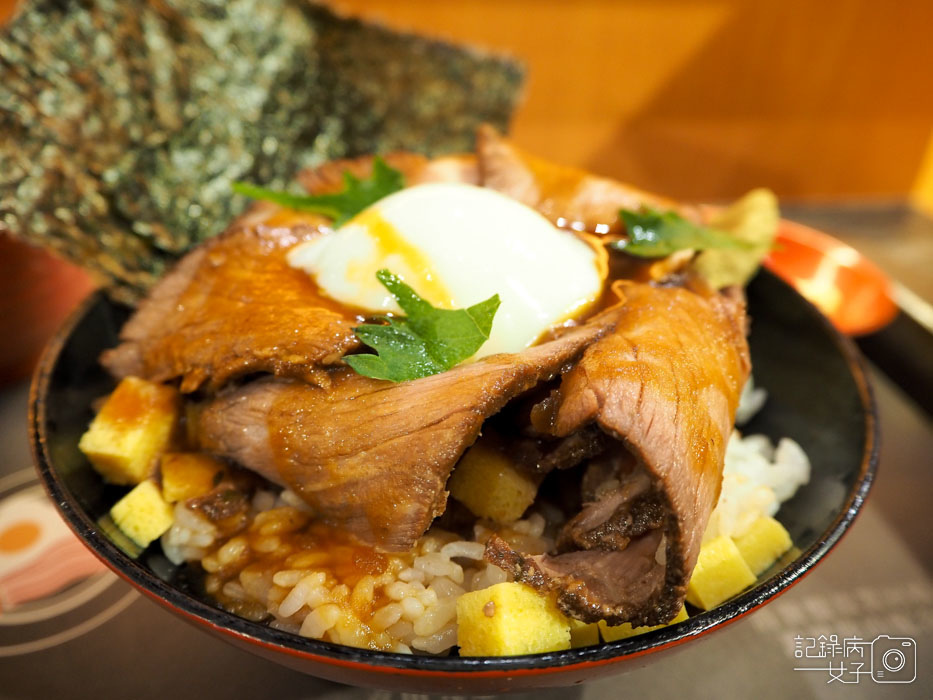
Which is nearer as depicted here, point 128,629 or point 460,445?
point 460,445

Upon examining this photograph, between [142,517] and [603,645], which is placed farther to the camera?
[142,517]

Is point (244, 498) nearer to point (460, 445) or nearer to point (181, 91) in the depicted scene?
point (460, 445)

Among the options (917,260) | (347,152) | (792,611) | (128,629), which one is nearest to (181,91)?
(347,152)

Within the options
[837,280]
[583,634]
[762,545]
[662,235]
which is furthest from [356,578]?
[837,280]

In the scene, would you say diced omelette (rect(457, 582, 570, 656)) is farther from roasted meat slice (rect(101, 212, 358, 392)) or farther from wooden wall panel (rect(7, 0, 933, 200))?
wooden wall panel (rect(7, 0, 933, 200))

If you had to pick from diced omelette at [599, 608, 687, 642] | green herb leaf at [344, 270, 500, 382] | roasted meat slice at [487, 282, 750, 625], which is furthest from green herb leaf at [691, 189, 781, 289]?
diced omelette at [599, 608, 687, 642]

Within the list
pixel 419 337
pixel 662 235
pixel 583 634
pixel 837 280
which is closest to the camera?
pixel 583 634

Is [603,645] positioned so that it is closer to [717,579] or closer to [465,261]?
[717,579]
